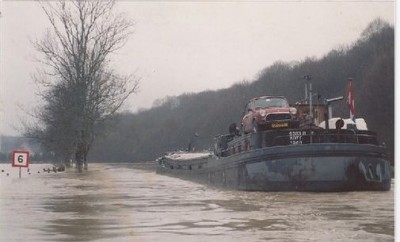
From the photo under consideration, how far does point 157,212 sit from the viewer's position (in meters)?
6.25

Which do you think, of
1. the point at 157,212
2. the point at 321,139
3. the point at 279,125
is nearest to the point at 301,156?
the point at 321,139

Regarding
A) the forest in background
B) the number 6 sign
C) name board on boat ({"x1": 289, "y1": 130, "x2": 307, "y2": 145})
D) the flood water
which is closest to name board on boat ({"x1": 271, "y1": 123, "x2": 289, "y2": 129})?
name board on boat ({"x1": 289, "y1": 130, "x2": 307, "y2": 145})

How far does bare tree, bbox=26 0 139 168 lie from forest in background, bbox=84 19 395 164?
24cm

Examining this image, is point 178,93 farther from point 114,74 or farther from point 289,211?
point 289,211

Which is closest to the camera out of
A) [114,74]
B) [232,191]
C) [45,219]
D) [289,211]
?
[45,219]

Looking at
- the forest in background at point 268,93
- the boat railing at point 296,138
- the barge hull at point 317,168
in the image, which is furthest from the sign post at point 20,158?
the boat railing at point 296,138

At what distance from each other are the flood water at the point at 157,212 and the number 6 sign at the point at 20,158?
10 centimetres

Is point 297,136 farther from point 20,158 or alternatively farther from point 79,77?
point 20,158

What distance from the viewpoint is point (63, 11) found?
6750 millimetres

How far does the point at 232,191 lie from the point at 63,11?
397 centimetres

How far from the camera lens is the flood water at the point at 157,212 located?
5.26 metres

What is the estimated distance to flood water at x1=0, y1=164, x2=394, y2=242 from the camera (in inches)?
207

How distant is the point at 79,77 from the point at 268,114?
2806mm

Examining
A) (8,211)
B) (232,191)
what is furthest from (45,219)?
(232,191)
